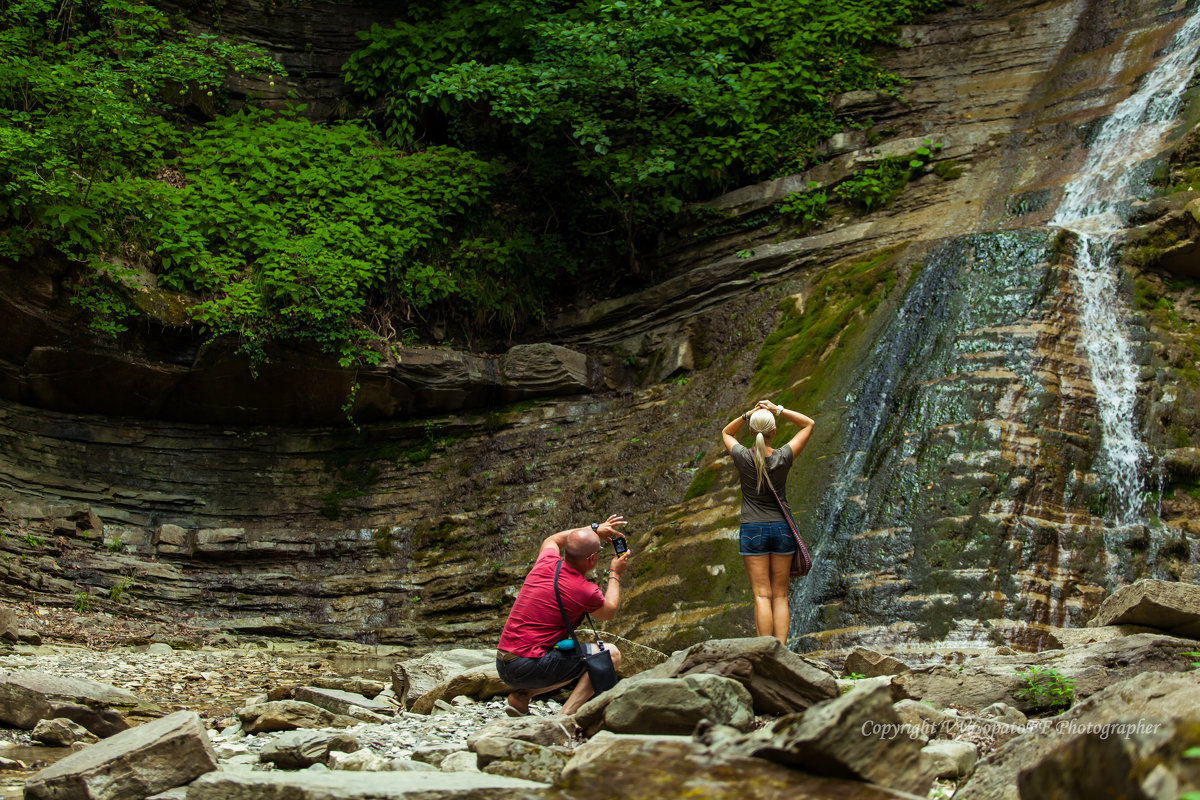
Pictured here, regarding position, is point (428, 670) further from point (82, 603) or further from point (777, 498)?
point (82, 603)

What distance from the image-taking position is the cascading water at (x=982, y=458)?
704cm

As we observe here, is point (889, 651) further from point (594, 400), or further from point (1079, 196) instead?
point (1079, 196)

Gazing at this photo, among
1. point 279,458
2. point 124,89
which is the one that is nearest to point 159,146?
point 124,89

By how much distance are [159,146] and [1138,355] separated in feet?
43.3

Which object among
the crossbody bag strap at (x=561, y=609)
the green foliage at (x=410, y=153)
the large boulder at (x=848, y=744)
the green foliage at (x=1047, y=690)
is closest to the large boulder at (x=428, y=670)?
the crossbody bag strap at (x=561, y=609)

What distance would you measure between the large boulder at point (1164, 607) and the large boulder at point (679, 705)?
3.14 m

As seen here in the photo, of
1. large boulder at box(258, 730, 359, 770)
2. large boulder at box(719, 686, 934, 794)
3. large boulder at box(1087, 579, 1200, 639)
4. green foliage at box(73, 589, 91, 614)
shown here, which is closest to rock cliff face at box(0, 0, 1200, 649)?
green foliage at box(73, 589, 91, 614)

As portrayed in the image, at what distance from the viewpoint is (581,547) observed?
5.05 m

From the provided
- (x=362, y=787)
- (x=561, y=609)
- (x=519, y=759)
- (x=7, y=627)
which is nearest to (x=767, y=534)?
(x=561, y=609)

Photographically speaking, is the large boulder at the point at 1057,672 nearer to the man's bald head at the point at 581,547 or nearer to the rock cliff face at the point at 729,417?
the rock cliff face at the point at 729,417

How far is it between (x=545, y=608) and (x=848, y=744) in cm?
273

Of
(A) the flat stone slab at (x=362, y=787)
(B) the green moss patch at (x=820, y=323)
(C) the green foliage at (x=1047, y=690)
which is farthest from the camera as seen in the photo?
(B) the green moss patch at (x=820, y=323)

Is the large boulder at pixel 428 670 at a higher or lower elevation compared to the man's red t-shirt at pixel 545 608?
lower

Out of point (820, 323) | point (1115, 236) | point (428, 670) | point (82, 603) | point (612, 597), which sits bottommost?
point (428, 670)
